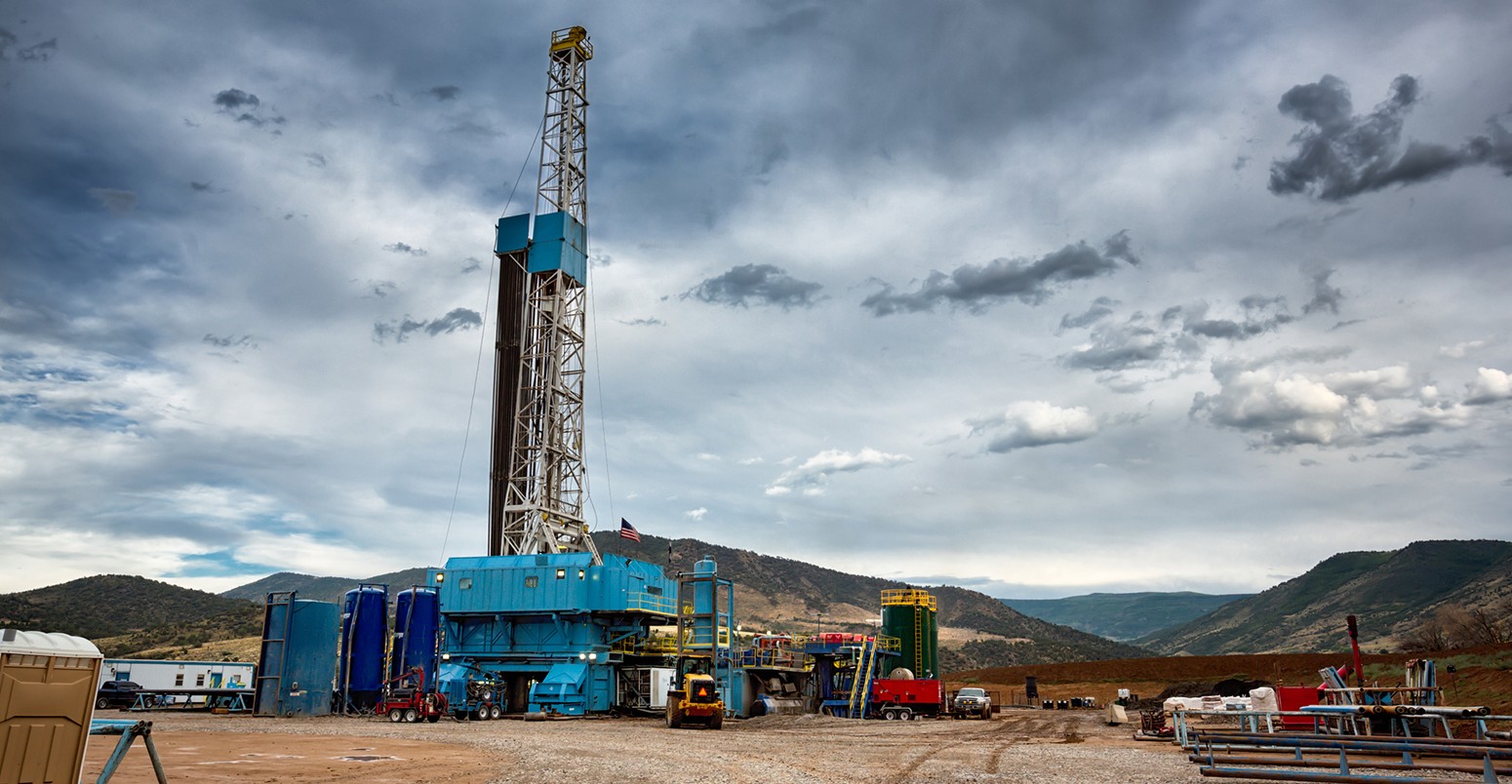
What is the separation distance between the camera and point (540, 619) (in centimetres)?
4034

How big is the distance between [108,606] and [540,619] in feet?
258

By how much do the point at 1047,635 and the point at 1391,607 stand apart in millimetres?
53949

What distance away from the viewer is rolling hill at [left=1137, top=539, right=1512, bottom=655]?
12369cm

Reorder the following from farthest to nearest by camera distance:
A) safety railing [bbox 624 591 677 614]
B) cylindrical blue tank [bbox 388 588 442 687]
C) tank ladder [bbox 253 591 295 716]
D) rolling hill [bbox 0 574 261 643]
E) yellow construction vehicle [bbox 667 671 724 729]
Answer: rolling hill [bbox 0 574 261 643], safety railing [bbox 624 591 677 614], cylindrical blue tank [bbox 388 588 442 687], tank ladder [bbox 253 591 295 716], yellow construction vehicle [bbox 667 671 724 729]

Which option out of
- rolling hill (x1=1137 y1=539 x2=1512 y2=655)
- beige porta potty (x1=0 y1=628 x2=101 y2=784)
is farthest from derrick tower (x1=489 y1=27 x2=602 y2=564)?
rolling hill (x1=1137 y1=539 x2=1512 y2=655)

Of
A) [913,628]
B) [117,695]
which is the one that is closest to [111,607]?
[117,695]

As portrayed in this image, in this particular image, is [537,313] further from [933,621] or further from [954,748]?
[954,748]

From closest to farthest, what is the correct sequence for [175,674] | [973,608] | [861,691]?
[175,674] < [861,691] < [973,608]

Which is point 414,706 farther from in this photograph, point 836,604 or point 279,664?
point 836,604

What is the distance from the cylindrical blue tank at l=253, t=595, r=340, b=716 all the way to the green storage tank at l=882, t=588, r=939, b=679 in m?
27.6

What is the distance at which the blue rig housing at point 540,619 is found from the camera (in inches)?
1539

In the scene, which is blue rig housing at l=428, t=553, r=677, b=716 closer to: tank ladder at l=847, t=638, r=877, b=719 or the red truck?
tank ladder at l=847, t=638, r=877, b=719

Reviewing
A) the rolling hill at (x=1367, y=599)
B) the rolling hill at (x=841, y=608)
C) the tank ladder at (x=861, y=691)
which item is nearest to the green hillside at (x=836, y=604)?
the rolling hill at (x=841, y=608)

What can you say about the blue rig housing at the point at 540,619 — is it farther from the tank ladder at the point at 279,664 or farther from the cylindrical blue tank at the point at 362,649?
the tank ladder at the point at 279,664
